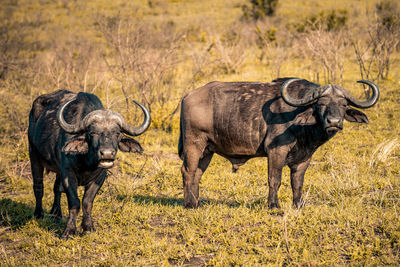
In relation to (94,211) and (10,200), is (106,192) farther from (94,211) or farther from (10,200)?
(10,200)

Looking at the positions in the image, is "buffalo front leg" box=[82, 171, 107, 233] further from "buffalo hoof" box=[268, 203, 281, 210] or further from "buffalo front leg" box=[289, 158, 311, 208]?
"buffalo front leg" box=[289, 158, 311, 208]

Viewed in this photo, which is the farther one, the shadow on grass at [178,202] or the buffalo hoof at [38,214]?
the buffalo hoof at [38,214]

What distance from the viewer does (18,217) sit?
5.73 metres

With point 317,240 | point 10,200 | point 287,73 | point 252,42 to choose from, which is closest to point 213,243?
point 317,240

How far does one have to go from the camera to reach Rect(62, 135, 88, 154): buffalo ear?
14.7ft

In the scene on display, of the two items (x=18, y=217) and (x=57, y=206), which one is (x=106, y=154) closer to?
(x=57, y=206)

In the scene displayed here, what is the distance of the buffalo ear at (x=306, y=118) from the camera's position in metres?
4.96

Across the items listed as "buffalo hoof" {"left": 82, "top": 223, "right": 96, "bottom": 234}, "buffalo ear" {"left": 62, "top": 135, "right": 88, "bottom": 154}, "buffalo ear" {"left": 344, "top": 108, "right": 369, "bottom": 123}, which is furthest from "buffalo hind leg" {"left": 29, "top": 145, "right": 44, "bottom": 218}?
"buffalo ear" {"left": 344, "top": 108, "right": 369, "bottom": 123}

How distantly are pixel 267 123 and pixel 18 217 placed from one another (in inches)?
150

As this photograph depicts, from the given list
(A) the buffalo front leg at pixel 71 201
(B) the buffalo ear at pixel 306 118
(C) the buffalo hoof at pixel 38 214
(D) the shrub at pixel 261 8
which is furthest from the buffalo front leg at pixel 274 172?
(D) the shrub at pixel 261 8

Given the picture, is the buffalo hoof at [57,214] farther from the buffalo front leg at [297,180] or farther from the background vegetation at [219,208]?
the buffalo front leg at [297,180]

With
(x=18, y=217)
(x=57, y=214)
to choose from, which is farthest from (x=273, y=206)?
(x=18, y=217)

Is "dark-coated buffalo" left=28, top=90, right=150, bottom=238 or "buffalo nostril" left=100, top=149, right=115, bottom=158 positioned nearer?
"buffalo nostril" left=100, top=149, right=115, bottom=158

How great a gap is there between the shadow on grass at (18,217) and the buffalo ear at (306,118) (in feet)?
11.1
